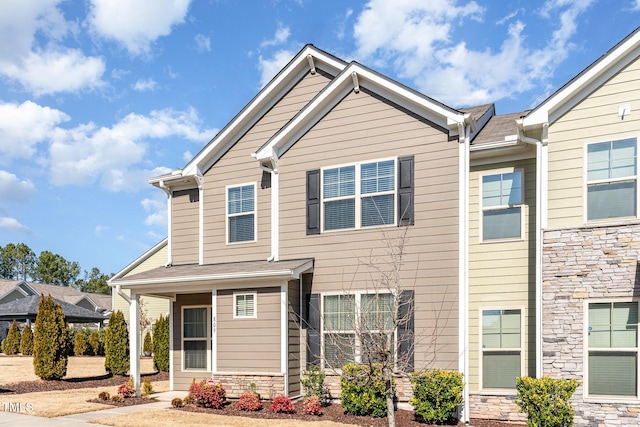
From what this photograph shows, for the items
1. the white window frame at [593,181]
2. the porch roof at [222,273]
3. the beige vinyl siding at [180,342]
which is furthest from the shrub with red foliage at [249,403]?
the white window frame at [593,181]

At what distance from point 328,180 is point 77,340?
64.1 feet

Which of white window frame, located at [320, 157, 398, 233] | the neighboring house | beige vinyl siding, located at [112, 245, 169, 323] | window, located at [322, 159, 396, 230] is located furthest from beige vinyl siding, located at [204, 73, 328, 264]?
beige vinyl siding, located at [112, 245, 169, 323]

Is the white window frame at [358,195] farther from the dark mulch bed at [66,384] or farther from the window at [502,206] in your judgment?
the dark mulch bed at [66,384]

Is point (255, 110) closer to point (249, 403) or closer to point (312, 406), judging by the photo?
point (249, 403)

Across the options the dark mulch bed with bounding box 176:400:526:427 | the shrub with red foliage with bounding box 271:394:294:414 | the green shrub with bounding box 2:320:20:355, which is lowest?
the green shrub with bounding box 2:320:20:355

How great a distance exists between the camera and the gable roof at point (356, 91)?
38.2 feet

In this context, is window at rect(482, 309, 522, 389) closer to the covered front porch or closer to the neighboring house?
the neighboring house

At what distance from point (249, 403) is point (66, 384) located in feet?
25.1

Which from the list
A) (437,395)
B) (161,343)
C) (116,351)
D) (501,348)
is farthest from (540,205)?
(161,343)

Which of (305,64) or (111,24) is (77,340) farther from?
(305,64)

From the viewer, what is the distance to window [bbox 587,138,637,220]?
10.1 metres

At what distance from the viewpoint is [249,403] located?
38.1 feet

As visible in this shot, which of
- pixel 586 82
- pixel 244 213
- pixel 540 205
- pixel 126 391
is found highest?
pixel 586 82

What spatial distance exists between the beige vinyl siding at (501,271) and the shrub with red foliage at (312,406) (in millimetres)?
3134
